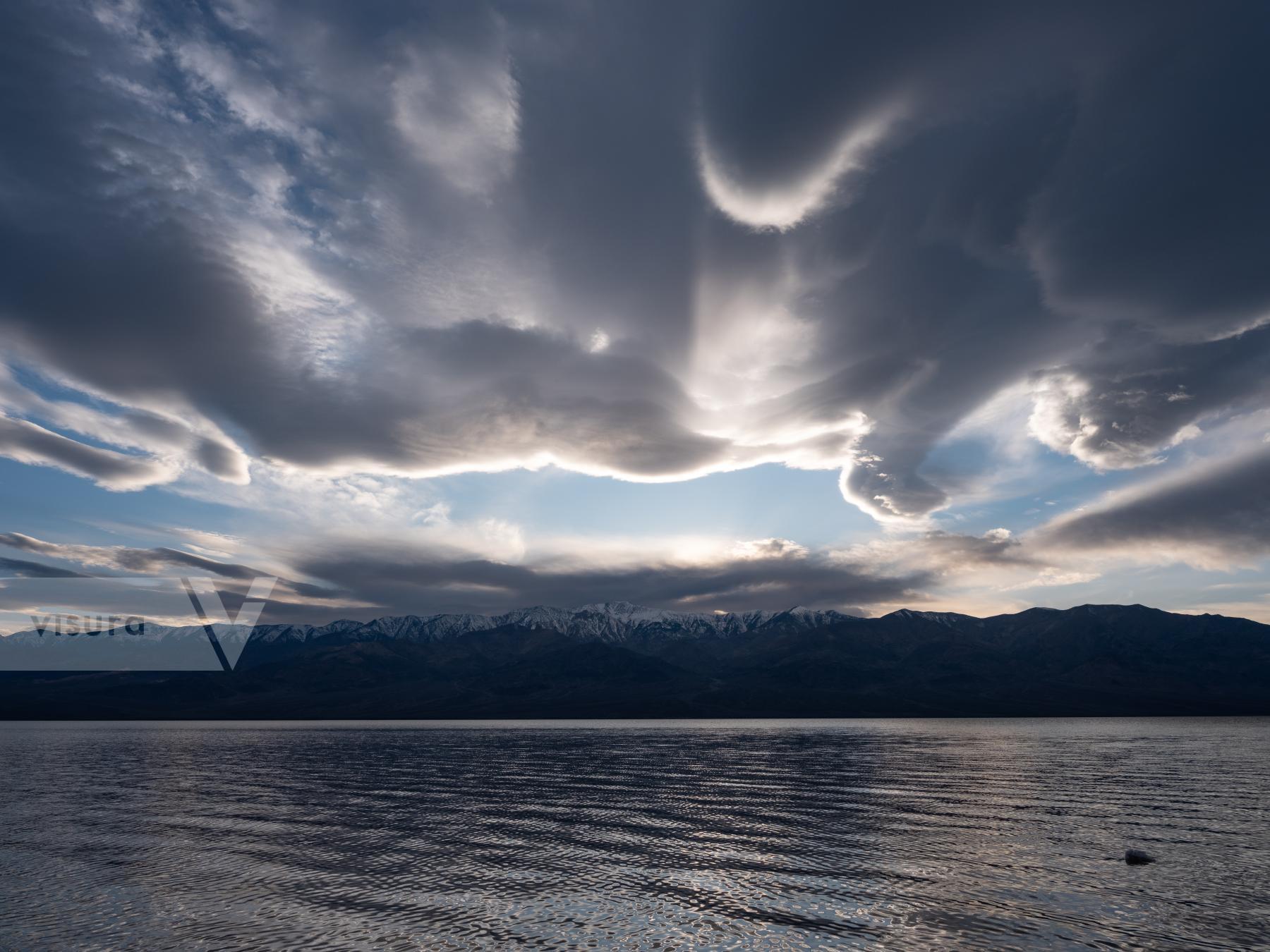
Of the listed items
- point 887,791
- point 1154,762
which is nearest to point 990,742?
point 1154,762

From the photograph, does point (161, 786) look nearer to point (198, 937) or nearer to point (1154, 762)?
point (198, 937)

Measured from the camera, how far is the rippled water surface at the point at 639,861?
3030 cm

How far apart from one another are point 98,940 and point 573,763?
307 ft

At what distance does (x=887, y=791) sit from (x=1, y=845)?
249 ft

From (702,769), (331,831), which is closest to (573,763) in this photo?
(702,769)

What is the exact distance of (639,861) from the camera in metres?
43.2

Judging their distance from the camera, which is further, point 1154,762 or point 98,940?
point 1154,762

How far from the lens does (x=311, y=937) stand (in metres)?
29.5

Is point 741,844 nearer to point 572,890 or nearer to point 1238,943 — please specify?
point 572,890

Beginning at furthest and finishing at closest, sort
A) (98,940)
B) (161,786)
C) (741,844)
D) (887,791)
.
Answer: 1. (161,786)
2. (887,791)
3. (741,844)
4. (98,940)

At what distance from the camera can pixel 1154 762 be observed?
11212 cm

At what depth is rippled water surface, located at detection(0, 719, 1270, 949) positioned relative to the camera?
99.4ft

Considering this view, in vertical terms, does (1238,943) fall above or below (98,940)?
above

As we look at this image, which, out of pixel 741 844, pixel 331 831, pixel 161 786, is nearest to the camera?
pixel 741 844
